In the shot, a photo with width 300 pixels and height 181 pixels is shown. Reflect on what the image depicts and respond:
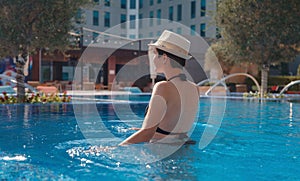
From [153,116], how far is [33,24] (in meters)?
11.1

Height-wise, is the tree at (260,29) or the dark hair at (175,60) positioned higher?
the tree at (260,29)

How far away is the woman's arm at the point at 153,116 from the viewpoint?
4094 mm

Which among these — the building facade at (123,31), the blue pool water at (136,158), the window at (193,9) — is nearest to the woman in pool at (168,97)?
the blue pool water at (136,158)

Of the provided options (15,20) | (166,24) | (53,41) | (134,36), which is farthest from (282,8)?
(134,36)

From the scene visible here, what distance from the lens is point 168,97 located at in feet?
13.9

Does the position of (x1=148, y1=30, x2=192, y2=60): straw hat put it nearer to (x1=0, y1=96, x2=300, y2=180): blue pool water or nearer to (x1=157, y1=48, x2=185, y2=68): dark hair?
(x1=157, y1=48, x2=185, y2=68): dark hair

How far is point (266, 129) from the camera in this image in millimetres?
8297

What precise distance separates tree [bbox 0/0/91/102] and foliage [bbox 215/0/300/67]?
9139 mm

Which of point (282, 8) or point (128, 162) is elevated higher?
point (282, 8)

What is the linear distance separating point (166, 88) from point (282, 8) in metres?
16.7

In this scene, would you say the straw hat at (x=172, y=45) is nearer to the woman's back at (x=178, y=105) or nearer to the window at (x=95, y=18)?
the woman's back at (x=178, y=105)

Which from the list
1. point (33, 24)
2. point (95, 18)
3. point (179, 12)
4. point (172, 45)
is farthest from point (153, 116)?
point (95, 18)

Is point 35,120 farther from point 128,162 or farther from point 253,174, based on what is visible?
point 253,174

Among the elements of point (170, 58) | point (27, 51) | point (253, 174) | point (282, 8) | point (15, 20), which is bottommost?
point (253, 174)
